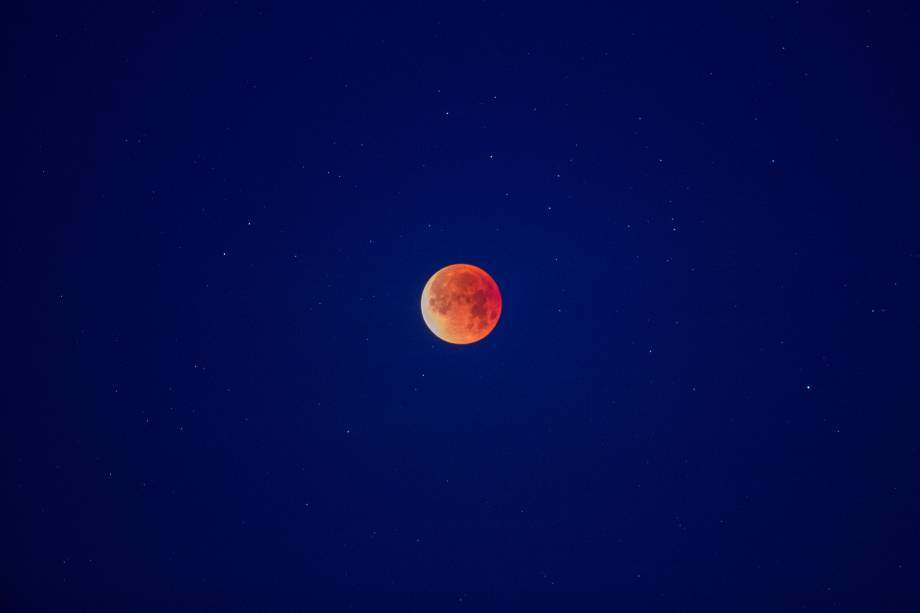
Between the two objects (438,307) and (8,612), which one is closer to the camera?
(438,307)

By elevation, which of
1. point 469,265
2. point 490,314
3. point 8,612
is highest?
point 469,265

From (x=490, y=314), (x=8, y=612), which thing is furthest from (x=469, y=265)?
(x=8, y=612)

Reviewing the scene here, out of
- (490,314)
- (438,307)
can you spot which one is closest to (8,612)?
(438,307)

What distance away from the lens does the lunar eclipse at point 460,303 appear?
132 inches

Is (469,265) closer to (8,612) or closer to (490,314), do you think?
(490,314)

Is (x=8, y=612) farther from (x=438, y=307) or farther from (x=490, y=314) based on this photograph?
(x=490, y=314)

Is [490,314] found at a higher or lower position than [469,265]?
lower

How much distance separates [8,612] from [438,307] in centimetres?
617

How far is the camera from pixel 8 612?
4551 mm

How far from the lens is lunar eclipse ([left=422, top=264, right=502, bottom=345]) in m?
3.36

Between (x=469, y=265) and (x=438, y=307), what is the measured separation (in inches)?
18.8

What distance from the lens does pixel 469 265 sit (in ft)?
11.6

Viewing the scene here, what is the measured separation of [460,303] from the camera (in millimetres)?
3352

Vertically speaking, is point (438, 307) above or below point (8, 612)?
above
